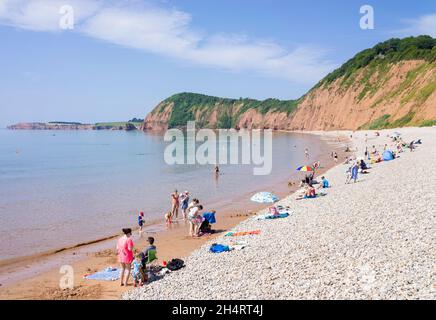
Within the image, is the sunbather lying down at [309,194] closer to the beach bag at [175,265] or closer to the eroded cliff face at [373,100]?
the beach bag at [175,265]

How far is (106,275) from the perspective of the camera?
38.3 ft

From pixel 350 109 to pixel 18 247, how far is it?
325ft

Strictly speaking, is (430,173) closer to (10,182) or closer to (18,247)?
(18,247)

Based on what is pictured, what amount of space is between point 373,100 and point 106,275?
3738 inches

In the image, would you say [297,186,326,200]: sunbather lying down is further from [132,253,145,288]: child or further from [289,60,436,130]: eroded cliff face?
[289,60,436,130]: eroded cliff face

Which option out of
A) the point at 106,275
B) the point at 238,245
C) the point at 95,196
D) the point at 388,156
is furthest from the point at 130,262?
the point at 388,156

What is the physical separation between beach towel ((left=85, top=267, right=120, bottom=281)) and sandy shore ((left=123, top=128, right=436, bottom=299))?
1543mm

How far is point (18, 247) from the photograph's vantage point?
15.8 metres

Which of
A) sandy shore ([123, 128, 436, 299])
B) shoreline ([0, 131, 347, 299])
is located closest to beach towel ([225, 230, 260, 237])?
sandy shore ([123, 128, 436, 299])

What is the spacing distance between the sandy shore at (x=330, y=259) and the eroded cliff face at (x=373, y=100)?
188 ft

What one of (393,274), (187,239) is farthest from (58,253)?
(393,274)

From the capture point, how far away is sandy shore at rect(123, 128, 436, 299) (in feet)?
25.9

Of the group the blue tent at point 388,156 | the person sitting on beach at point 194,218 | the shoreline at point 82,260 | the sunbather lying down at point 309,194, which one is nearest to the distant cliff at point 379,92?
the blue tent at point 388,156

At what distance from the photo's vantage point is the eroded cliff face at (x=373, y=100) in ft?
236
